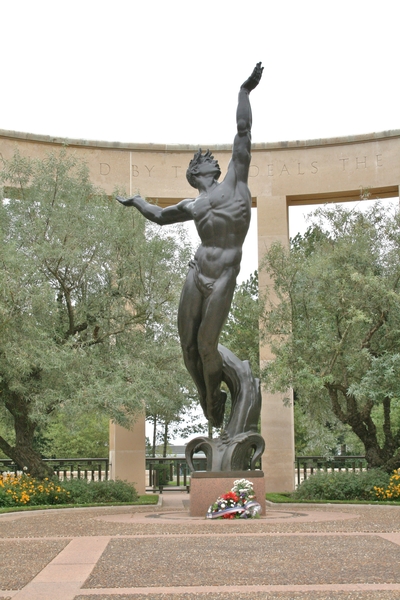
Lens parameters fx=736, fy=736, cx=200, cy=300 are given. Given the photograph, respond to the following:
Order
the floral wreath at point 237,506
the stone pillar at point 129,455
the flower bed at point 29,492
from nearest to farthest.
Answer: the floral wreath at point 237,506 → the flower bed at point 29,492 → the stone pillar at point 129,455

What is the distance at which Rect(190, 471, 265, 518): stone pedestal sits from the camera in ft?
28.8

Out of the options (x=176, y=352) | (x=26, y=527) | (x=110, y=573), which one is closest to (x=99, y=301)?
(x=176, y=352)

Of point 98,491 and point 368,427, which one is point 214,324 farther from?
point 368,427

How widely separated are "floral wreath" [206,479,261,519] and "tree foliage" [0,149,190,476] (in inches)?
233

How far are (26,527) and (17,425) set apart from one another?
8008 millimetres

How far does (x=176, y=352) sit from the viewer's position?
15492 mm

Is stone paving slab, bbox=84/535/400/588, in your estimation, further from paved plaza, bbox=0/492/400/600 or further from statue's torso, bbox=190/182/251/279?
statue's torso, bbox=190/182/251/279

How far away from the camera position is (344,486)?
1362 centimetres

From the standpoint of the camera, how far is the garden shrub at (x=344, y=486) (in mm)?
13430

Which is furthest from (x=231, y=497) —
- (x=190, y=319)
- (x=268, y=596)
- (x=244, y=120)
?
(x=244, y=120)

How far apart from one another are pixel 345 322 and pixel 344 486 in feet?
10.5

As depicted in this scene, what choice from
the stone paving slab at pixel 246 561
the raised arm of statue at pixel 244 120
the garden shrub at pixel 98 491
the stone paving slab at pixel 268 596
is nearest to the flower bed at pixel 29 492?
the garden shrub at pixel 98 491

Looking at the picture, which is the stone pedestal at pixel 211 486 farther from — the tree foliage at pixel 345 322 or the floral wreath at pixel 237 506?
the tree foliage at pixel 345 322

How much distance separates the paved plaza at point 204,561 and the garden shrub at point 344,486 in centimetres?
640
